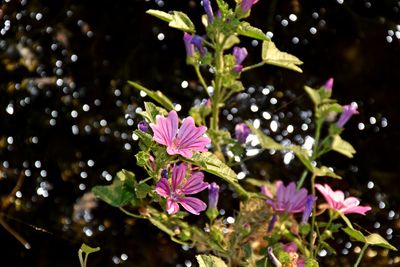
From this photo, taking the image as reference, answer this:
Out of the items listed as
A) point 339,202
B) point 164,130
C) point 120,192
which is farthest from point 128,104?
point 164,130

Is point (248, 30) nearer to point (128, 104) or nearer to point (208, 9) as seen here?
point (208, 9)

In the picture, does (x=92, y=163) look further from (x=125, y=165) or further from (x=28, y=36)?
(x=28, y=36)

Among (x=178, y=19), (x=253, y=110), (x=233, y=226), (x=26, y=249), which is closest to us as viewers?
(x=178, y=19)

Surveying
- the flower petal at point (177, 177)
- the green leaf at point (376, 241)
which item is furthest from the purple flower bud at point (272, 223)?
the flower petal at point (177, 177)

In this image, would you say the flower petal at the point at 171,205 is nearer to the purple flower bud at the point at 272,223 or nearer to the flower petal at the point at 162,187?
the flower petal at the point at 162,187

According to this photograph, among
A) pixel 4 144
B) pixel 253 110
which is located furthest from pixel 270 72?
pixel 4 144

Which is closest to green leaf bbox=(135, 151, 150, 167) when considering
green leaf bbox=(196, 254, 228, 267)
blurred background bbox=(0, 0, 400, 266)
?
green leaf bbox=(196, 254, 228, 267)

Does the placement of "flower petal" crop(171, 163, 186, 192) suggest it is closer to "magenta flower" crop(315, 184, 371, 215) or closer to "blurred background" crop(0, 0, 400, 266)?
"magenta flower" crop(315, 184, 371, 215)
